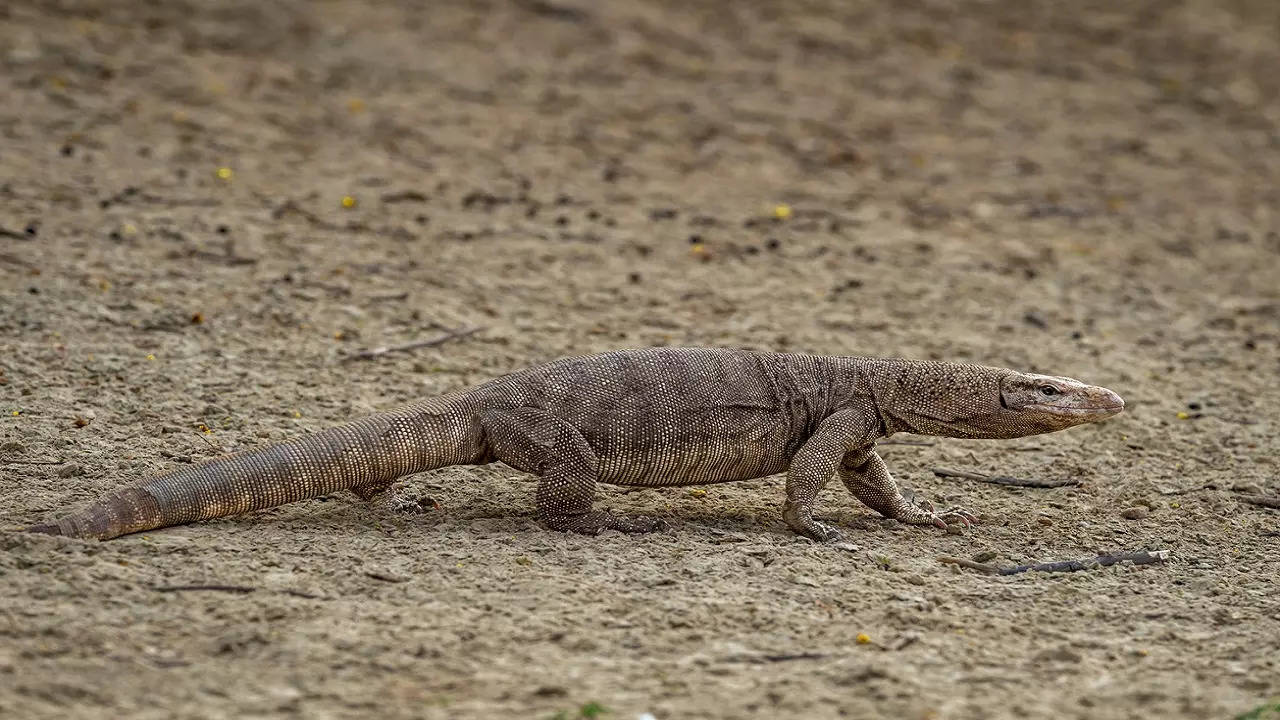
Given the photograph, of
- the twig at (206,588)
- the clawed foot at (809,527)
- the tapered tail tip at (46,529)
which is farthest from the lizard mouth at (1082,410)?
the tapered tail tip at (46,529)

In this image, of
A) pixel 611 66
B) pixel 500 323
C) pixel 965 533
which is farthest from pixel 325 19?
pixel 965 533

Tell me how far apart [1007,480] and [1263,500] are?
1253 mm

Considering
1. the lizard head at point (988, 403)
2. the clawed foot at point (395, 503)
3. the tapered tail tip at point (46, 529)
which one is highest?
the lizard head at point (988, 403)

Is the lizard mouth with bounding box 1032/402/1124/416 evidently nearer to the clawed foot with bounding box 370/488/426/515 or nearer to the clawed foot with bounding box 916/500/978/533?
the clawed foot with bounding box 916/500/978/533

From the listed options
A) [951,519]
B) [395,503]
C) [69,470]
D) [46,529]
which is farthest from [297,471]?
[951,519]

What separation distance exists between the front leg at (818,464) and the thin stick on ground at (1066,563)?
0.61 meters

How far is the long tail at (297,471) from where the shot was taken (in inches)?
227

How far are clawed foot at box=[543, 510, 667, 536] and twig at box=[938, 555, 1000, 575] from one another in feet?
4.14

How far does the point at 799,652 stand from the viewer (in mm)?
5270

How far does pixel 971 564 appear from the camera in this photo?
6.26m

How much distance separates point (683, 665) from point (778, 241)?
675 cm

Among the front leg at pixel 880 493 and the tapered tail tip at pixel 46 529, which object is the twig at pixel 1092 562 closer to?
the front leg at pixel 880 493

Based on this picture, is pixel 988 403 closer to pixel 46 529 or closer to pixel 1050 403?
pixel 1050 403

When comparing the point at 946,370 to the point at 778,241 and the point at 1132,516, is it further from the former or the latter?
the point at 778,241
